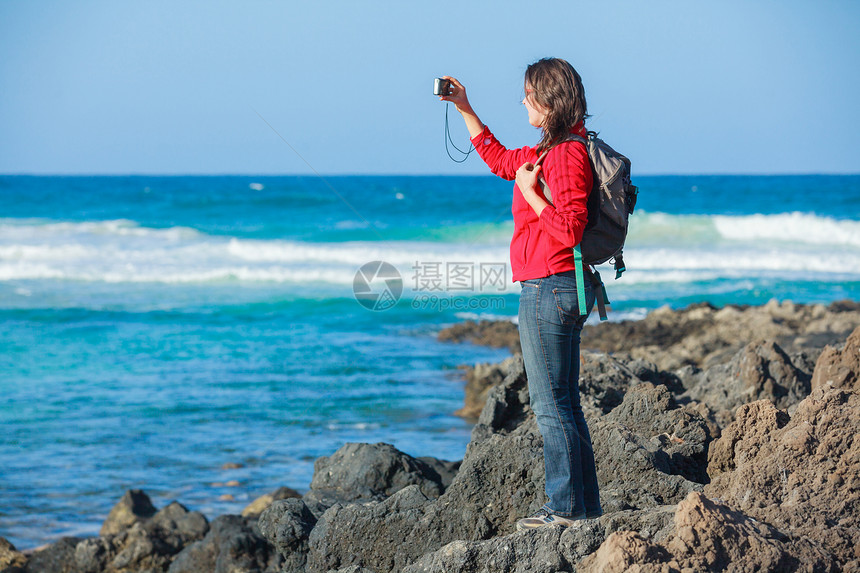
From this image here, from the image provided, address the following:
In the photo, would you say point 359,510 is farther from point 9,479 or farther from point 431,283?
point 431,283

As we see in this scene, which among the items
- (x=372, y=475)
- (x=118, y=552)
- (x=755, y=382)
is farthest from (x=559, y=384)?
(x=118, y=552)

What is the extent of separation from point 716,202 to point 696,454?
3493cm

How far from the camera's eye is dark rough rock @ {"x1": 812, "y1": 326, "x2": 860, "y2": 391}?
13.1 ft

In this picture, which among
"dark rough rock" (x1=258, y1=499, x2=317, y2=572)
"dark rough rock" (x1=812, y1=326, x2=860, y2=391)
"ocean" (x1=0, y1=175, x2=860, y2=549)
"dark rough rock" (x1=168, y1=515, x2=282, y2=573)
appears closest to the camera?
"dark rough rock" (x1=258, y1=499, x2=317, y2=572)

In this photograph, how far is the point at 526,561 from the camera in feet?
8.31

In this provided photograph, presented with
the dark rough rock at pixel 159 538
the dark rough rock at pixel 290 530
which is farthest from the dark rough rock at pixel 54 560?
the dark rough rock at pixel 290 530

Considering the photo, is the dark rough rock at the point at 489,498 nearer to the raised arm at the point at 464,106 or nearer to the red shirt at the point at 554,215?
the red shirt at the point at 554,215

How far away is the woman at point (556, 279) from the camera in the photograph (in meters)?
2.59

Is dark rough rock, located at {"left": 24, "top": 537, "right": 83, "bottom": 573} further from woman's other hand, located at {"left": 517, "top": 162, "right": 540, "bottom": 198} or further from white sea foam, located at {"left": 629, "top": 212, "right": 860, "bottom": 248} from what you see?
white sea foam, located at {"left": 629, "top": 212, "right": 860, "bottom": 248}

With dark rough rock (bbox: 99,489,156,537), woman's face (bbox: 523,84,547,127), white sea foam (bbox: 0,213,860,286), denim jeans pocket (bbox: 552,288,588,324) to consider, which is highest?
white sea foam (bbox: 0,213,860,286)

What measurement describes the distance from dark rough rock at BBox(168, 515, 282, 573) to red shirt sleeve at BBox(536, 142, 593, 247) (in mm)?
2641

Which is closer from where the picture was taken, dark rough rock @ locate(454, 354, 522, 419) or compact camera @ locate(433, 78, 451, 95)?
compact camera @ locate(433, 78, 451, 95)

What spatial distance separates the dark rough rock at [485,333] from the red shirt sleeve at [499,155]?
796cm

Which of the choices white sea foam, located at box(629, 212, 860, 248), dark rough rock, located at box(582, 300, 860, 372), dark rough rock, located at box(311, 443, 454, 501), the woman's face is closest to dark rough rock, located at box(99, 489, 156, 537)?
dark rough rock, located at box(311, 443, 454, 501)
